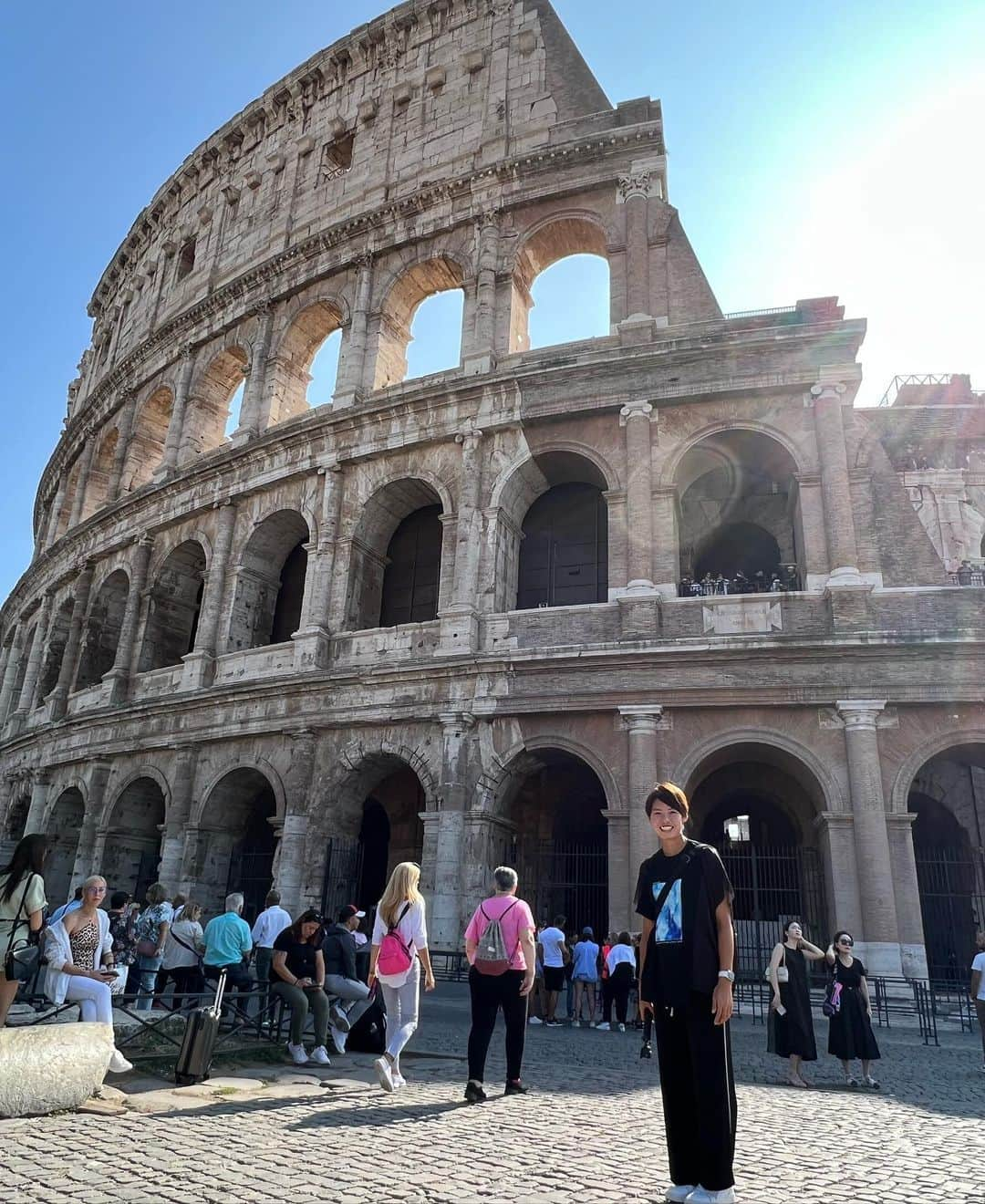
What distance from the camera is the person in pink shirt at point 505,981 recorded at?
18.0 ft

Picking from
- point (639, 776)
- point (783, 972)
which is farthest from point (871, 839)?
point (783, 972)

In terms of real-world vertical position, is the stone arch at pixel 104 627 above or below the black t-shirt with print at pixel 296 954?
above

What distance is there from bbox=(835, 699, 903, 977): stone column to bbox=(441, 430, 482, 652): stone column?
5814mm

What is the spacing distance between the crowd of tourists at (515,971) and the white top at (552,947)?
16 millimetres

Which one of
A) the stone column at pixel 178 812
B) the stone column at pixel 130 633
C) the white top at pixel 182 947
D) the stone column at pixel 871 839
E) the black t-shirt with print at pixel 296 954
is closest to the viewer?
the black t-shirt with print at pixel 296 954

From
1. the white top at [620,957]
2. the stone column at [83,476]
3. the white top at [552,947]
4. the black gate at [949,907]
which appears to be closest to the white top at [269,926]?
the white top at [552,947]

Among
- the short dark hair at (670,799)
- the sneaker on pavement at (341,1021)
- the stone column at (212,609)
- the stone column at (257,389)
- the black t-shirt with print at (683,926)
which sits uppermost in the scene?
the stone column at (257,389)

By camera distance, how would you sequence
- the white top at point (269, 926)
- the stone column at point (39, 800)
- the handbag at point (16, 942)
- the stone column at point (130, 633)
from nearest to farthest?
the handbag at point (16, 942) < the white top at point (269, 926) < the stone column at point (130, 633) < the stone column at point (39, 800)

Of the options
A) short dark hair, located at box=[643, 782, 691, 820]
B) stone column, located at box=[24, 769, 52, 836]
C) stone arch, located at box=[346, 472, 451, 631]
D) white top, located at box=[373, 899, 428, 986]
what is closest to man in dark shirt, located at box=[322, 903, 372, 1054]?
white top, located at box=[373, 899, 428, 986]

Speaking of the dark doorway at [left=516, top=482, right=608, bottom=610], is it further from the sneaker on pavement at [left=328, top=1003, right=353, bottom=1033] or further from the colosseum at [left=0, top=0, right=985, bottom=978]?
the sneaker on pavement at [left=328, top=1003, right=353, bottom=1033]

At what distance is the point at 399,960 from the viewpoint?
18.8 ft

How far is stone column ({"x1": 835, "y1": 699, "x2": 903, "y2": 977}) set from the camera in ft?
36.1

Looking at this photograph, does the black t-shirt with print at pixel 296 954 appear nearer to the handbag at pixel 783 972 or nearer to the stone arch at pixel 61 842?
the handbag at pixel 783 972

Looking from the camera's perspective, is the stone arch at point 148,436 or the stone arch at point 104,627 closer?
the stone arch at point 104,627
